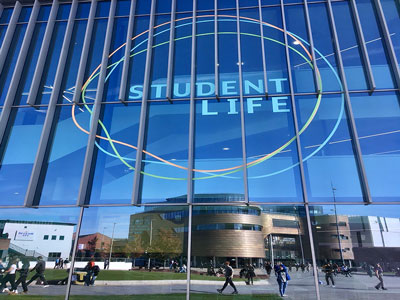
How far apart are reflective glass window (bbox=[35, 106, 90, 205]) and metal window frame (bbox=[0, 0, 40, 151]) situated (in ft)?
5.67

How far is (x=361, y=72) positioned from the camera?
9.28 meters

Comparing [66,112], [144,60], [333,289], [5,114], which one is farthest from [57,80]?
[333,289]

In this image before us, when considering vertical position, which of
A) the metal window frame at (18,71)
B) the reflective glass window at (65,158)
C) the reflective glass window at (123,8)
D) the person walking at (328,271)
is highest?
the reflective glass window at (123,8)

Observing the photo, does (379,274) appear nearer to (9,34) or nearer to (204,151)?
(204,151)

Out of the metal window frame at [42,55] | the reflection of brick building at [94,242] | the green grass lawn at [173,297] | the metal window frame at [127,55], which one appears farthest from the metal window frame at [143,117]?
the metal window frame at [42,55]

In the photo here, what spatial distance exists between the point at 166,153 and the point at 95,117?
8.86 ft

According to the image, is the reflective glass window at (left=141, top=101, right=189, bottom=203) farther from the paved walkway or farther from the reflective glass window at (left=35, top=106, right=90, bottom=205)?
the paved walkway

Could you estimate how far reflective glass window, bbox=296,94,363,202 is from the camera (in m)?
7.95

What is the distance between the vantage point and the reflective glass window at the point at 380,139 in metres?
7.89

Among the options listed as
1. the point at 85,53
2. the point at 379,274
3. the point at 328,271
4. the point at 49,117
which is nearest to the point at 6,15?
the point at 85,53

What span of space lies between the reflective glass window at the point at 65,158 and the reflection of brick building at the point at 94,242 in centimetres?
113

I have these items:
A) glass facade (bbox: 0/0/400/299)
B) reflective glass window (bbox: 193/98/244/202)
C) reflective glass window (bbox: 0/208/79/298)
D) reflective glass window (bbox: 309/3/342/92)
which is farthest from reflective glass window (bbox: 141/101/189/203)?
reflective glass window (bbox: 309/3/342/92)

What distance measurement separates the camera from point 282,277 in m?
7.39

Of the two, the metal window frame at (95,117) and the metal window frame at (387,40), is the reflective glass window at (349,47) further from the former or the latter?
A: the metal window frame at (95,117)
